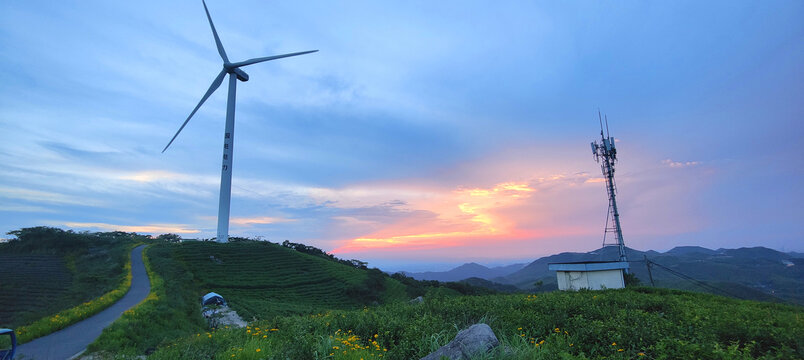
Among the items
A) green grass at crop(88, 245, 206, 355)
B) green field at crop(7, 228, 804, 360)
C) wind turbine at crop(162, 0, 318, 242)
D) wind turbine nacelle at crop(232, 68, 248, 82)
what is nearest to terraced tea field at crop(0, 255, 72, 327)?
green field at crop(7, 228, 804, 360)

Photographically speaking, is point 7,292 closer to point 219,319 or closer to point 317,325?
point 219,319

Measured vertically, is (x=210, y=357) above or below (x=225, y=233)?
below

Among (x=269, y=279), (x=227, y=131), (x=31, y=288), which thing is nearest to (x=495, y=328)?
(x=31, y=288)

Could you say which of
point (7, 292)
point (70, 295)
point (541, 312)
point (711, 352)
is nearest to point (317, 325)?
point (541, 312)

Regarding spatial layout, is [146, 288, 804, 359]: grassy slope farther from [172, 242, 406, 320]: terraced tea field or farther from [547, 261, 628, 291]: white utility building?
[172, 242, 406, 320]: terraced tea field

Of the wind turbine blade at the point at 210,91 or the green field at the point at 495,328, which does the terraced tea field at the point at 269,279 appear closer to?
the green field at the point at 495,328

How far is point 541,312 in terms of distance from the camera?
37.9 ft

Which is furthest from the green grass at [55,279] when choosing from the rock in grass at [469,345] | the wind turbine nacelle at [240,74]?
the wind turbine nacelle at [240,74]

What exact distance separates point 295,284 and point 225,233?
14.9 metres

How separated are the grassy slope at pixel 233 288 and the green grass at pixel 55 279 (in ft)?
9.89

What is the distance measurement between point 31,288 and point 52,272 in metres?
9.24

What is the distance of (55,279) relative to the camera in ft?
108

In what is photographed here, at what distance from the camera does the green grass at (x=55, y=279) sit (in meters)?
19.5

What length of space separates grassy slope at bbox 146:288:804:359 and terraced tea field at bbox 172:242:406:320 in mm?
22952
